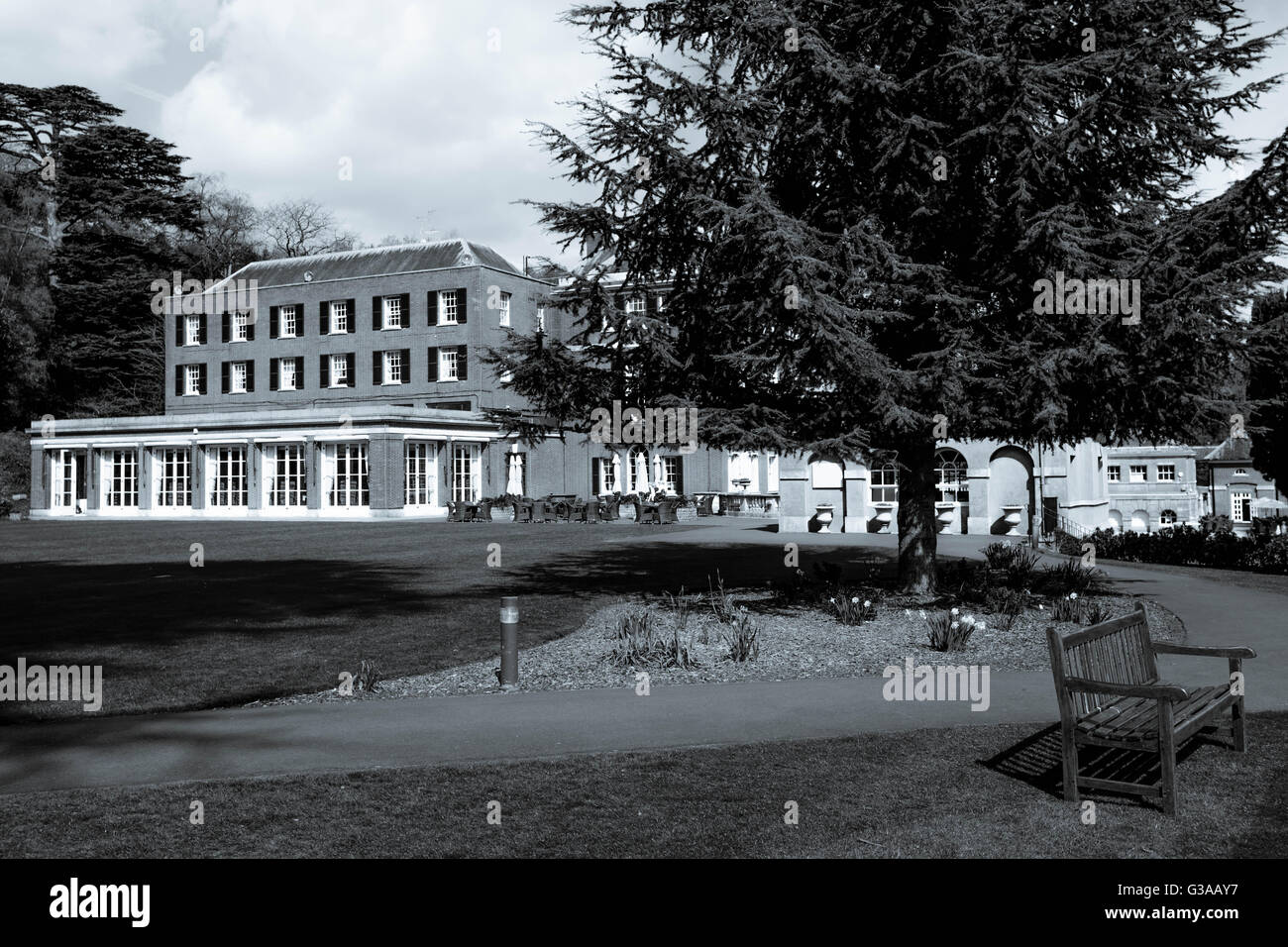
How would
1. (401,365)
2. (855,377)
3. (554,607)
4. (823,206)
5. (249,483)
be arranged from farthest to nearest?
(401,365), (249,483), (554,607), (823,206), (855,377)

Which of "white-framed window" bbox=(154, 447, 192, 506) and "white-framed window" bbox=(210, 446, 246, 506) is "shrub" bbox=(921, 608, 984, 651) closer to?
"white-framed window" bbox=(210, 446, 246, 506)

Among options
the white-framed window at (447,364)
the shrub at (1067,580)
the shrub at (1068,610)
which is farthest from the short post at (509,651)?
the white-framed window at (447,364)

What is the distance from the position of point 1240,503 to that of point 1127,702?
6796 centimetres

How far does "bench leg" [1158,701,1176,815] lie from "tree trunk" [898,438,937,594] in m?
8.45

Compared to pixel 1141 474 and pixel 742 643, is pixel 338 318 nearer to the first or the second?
pixel 742 643

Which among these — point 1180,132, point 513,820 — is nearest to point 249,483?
point 1180,132

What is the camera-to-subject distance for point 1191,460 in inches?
2512

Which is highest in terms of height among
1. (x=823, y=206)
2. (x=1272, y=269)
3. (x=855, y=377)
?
(x=823, y=206)

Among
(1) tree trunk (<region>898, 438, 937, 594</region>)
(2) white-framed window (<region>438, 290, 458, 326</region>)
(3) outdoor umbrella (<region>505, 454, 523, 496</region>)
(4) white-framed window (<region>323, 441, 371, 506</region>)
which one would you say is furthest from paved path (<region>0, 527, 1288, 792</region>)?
(2) white-framed window (<region>438, 290, 458, 326</region>)

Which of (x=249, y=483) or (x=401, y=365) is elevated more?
(x=401, y=365)

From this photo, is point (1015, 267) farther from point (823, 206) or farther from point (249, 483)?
point (249, 483)

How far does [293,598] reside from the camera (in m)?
14.9

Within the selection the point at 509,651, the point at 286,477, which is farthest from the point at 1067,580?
the point at 286,477
